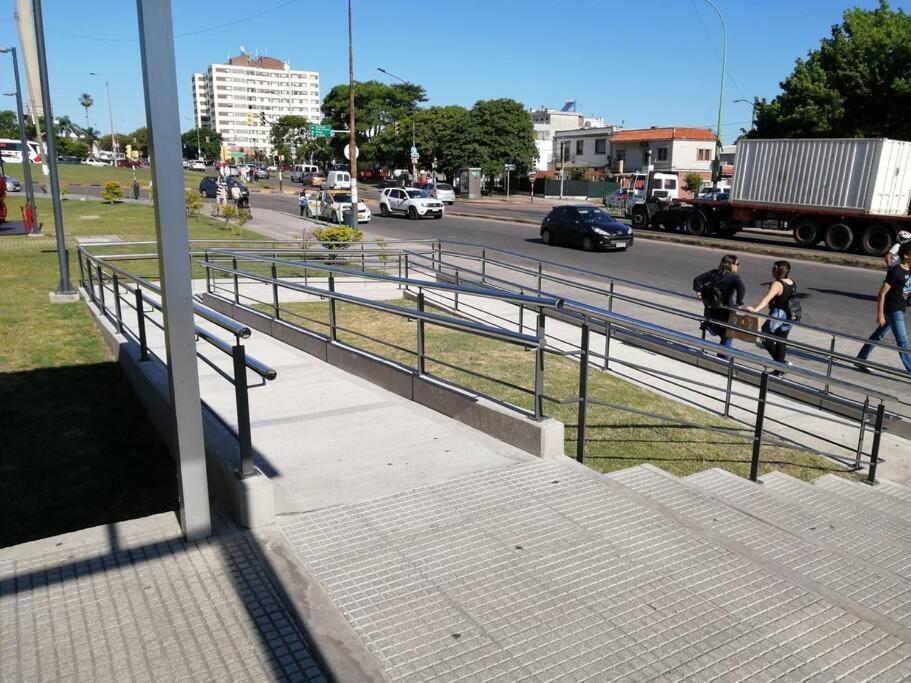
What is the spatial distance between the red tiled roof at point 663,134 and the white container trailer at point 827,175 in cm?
4241

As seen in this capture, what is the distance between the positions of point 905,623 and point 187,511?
3.47 metres

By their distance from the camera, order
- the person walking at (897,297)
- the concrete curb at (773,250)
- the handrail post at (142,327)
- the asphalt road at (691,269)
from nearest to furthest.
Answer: the handrail post at (142,327) → the person walking at (897,297) → the asphalt road at (691,269) → the concrete curb at (773,250)

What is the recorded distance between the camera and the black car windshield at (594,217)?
969 inches

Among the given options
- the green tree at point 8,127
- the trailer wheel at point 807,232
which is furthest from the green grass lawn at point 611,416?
the green tree at point 8,127

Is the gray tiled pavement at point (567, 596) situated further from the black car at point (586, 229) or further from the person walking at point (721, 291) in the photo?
the black car at point (586, 229)

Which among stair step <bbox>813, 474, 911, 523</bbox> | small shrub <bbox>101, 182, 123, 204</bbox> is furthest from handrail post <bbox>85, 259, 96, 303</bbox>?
small shrub <bbox>101, 182, 123, 204</bbox>

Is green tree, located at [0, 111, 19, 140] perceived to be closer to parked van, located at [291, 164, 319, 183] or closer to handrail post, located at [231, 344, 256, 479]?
parked van, located at [291, 164, 319, 183]

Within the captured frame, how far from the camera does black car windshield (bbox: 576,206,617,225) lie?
24625 millimetres

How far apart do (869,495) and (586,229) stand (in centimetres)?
1942

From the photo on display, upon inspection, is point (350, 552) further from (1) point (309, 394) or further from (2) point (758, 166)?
(2) point (758, 166)

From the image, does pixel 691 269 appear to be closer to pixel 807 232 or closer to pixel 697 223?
pixel 807 232

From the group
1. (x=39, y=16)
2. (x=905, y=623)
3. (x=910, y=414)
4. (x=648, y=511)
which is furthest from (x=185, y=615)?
(x=39, y=16)

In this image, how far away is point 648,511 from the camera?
4.34 m

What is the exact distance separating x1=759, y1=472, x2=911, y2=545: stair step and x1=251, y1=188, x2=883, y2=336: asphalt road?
8.96 metres
